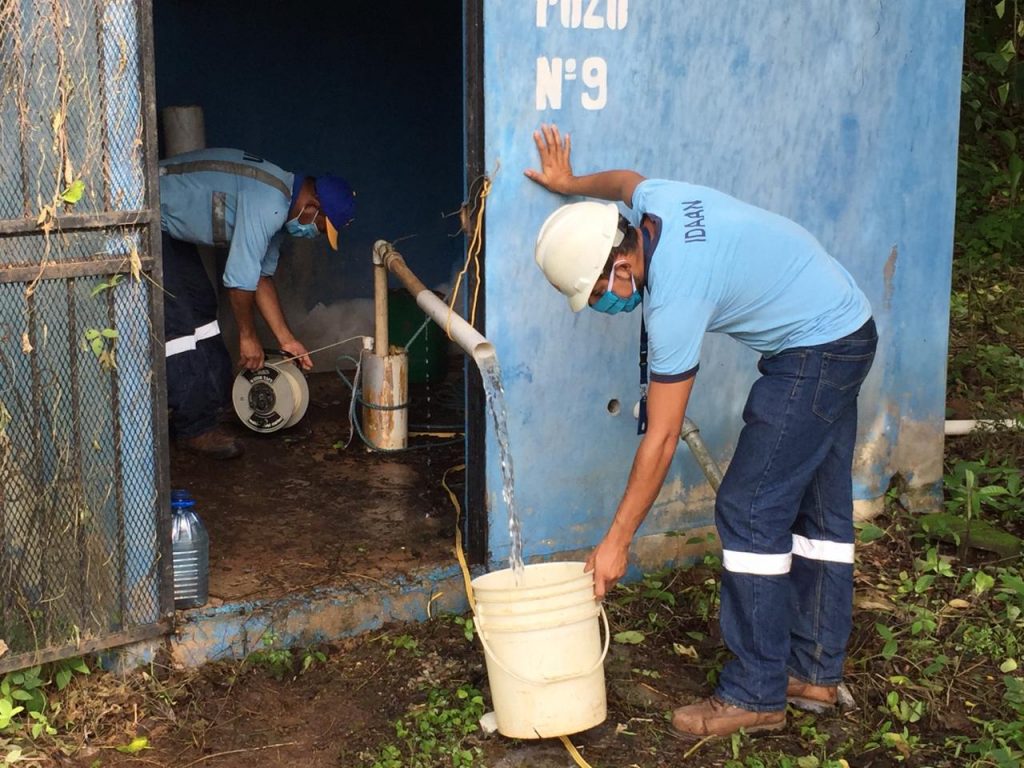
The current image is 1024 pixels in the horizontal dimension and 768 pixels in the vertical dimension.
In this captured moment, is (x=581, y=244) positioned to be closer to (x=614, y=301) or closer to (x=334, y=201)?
(x=614, y=301)

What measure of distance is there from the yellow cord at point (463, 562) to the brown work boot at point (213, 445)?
104 centimetres

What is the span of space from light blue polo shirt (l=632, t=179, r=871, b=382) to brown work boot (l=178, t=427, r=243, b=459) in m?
2.91

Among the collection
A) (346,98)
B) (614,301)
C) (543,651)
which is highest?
(346,98)

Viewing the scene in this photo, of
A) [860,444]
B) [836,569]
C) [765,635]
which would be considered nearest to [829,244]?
[860,444]

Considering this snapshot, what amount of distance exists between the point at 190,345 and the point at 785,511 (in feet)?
10.5

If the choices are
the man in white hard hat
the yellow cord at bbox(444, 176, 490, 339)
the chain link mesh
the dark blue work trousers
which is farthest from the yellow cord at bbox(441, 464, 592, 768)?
the chain link mesh

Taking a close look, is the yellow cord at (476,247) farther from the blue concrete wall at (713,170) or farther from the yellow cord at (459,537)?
the yellow cord at (459,537)

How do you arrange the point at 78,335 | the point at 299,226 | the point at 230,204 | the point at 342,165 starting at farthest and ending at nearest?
the point at 342,165
the point at 299,226
the point at 230,204
the point at 78,335

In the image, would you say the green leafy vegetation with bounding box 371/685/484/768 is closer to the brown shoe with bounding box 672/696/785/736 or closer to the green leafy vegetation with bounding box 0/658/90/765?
the brown shoe with bounding box 672/696/785/736

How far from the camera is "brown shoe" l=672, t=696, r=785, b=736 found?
4.07 meters

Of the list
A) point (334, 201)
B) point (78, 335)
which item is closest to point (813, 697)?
point (78, 335)

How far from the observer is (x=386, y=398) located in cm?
635

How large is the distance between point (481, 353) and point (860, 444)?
204 cm

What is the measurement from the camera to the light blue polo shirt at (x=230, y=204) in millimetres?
5777
